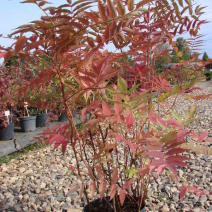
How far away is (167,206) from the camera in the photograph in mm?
1841

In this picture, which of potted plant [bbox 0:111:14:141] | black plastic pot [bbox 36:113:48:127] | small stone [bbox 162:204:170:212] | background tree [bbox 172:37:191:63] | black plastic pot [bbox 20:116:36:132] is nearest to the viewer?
background tree [bbox 172:37:191:63]

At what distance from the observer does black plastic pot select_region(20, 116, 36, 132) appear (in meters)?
4.54

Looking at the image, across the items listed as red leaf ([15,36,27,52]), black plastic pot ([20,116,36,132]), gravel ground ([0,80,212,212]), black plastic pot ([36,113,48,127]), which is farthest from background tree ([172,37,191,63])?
black plastic pot ([36,113,48,127])

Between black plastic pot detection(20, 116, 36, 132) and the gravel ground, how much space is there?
5.40 feet

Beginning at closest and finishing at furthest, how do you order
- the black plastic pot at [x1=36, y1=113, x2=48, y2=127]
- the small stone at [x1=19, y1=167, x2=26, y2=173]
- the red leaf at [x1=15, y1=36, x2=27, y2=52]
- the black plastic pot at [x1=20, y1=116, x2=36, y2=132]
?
the red leaf at [x1=15, y1=36, x2=27, y2=52], the small stone at [x1=19, y1=167, x2=26, y2=173], the black plastic pot at [x1=20, y1=116, x2=36, y2=132], the black plastic pot at [x1=36, y1=113, x2=48, y2=127]

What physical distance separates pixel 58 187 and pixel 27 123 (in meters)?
2.55

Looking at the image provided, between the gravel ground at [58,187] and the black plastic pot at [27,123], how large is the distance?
165 centimetres

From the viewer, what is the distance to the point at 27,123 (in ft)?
15.0

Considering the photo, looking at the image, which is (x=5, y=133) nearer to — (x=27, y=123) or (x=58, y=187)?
(x=27, y=123)

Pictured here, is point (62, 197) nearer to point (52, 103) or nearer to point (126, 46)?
point (52, 103)

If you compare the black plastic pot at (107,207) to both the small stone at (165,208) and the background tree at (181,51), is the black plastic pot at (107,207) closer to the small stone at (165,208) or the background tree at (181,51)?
the small stone at (165,208)

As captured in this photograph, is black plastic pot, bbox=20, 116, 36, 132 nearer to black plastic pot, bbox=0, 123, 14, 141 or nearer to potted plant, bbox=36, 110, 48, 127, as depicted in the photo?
potted plant, bbox=36, 110, 48, 127

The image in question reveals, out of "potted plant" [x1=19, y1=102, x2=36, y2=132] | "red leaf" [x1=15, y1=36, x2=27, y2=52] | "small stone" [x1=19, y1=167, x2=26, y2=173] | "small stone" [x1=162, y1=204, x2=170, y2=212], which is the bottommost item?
"small stone" [x1=19, y1=167, x2=26, y2=173]

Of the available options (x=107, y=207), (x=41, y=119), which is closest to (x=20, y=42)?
(x=107, y=207)
